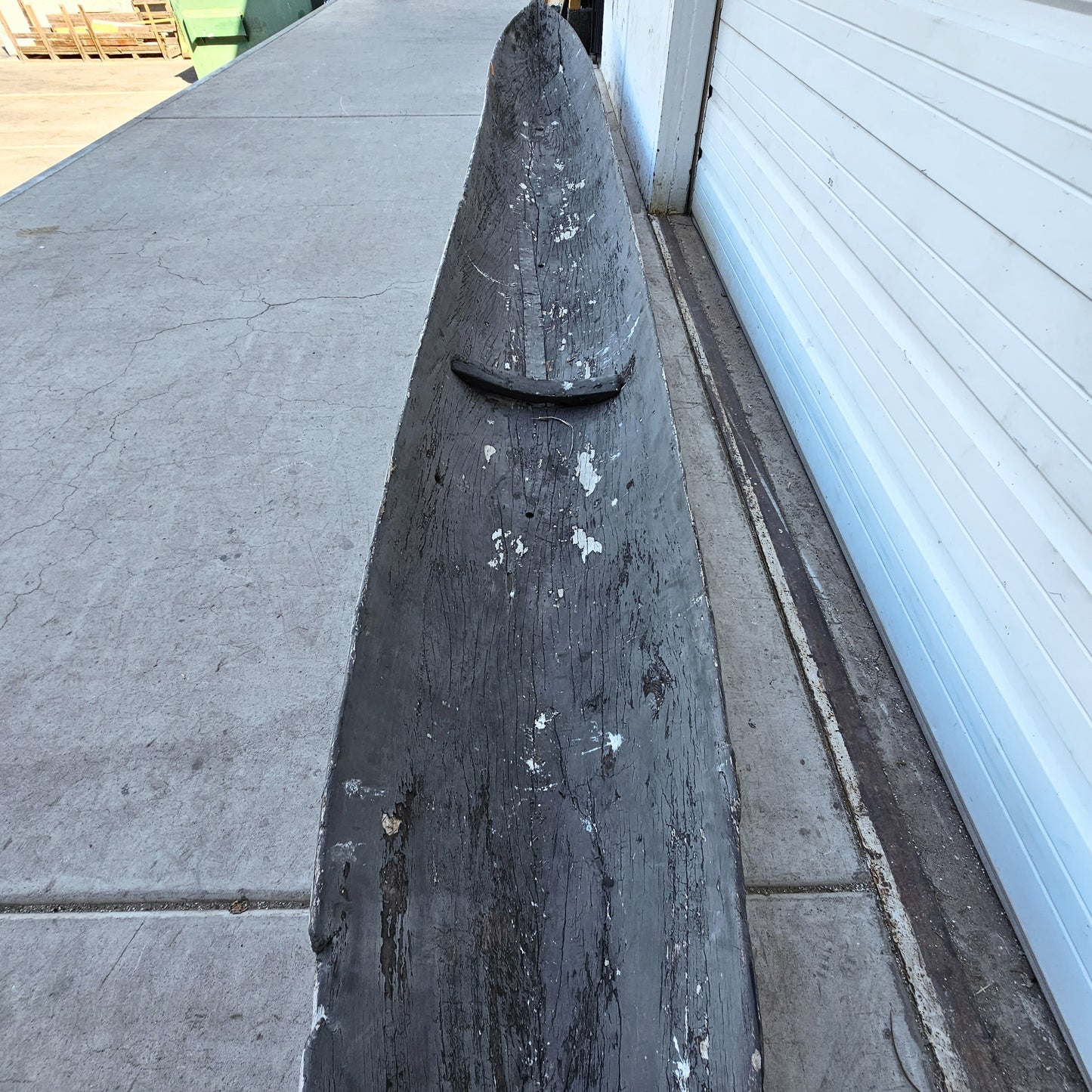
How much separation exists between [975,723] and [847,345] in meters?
1.21

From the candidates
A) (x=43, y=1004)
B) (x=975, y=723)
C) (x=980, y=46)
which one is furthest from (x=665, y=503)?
(x=43, y=1004)

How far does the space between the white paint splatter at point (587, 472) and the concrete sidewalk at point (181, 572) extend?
0.70m

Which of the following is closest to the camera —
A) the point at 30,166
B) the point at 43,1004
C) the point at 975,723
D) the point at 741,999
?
the point at 741,999

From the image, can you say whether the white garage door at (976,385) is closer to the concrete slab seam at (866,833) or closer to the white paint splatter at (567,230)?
the concrete slab seam at (866,833)

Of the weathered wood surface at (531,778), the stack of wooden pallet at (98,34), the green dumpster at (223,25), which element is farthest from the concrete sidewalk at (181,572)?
the stack of wooden pallet at (98,34)

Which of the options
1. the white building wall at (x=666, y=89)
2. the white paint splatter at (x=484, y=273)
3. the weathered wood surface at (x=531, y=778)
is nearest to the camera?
the weathered wood surface at (x=531, y=778)

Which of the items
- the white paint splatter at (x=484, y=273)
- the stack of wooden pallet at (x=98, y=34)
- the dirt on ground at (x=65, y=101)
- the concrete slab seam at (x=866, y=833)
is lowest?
the dirt on ground at (x=65, y=101)

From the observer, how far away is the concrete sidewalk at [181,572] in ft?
4.01

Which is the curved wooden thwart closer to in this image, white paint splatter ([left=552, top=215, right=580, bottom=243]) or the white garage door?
the white garage door

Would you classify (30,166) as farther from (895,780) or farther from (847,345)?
(895,780)

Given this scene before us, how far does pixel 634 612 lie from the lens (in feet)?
4.87

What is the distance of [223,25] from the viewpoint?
684cm

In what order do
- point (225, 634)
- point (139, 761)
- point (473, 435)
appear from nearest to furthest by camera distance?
point (139, 761), point (225, 634), point (473, 435)

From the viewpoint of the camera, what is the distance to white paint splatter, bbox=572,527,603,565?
1691 mm
